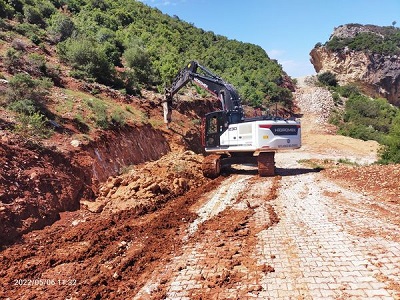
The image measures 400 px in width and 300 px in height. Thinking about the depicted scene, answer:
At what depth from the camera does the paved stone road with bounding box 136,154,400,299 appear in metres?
4.85

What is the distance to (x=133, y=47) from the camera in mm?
25328

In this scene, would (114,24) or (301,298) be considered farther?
(114,24)

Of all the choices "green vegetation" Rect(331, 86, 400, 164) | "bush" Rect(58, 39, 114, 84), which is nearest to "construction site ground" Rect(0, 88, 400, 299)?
"bush" Rect(58, 39, 114, 84)

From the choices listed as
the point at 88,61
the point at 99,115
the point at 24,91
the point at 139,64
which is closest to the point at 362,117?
the point at 139,64

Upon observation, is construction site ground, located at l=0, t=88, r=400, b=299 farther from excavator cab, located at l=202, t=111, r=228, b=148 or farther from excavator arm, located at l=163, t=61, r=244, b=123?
excavator arm, located at l=163, t=61, r=244, b=123

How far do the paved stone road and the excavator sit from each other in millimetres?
3367

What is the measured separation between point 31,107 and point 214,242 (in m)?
7.43

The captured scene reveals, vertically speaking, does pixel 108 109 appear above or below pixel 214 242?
above

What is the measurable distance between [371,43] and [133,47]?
42.8 meters

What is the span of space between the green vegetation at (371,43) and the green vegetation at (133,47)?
1342 cm

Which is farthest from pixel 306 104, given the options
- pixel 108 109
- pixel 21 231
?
pixel 21 231

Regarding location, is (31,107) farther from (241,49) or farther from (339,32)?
(339,32)

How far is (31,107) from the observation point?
10.1 metres

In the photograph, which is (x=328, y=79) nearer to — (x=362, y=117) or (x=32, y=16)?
(x=362, y=117)
